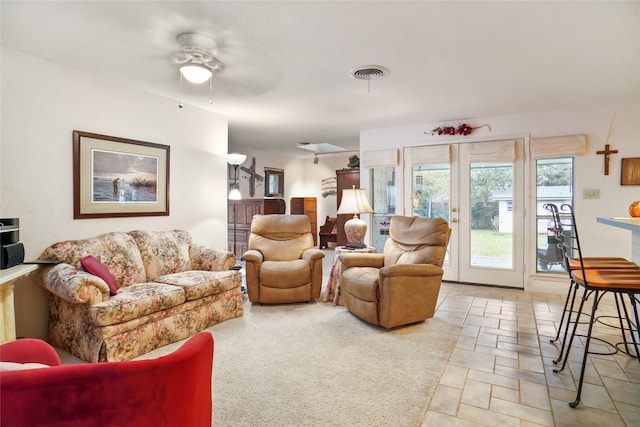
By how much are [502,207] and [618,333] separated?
2.06m

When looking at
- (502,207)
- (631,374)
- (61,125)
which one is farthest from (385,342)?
(61,125)

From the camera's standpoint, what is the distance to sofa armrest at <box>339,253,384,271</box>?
353cm

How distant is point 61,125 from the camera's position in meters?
2.89

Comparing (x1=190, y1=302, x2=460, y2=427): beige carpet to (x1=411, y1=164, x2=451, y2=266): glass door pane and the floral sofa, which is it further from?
(x1=411, y1=164, x2=451, y2=266): glass door pane

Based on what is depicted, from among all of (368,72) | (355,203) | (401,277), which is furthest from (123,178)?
(401,277)

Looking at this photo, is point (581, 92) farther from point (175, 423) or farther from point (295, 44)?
point (175, 423)

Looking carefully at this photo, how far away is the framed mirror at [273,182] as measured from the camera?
773cm

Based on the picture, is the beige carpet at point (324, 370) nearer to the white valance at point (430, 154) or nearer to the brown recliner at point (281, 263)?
the brown recliner at point (281, 263)

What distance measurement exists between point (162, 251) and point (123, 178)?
0.85 meters

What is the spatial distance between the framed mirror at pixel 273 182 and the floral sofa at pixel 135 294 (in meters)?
4.16

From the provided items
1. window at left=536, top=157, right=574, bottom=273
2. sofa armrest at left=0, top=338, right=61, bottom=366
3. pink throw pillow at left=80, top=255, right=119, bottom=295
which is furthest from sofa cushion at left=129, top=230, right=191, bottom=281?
window at left=536, top=157, right=574, bottom=273

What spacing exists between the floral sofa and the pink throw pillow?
1.6 inches

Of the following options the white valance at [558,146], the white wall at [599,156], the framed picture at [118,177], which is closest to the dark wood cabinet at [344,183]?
the white wall at [599,156]

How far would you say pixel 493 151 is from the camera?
14.9 ft
